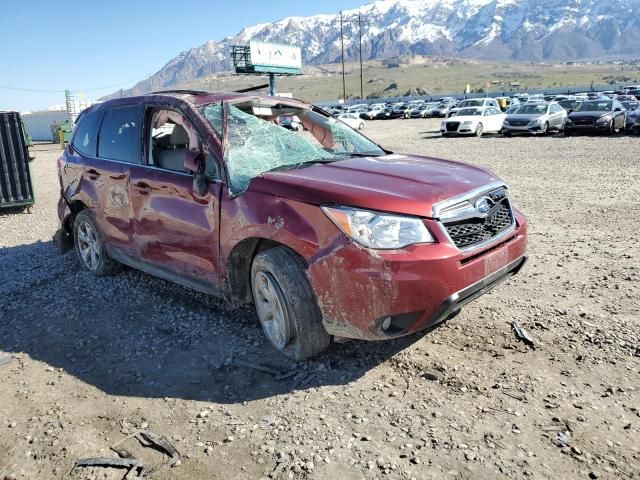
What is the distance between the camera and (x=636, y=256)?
5.74 metres

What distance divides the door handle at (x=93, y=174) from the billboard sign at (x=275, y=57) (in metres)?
55.7

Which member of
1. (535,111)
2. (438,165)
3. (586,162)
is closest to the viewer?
(438,165)

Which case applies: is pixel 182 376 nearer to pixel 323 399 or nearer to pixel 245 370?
pixel 245 370

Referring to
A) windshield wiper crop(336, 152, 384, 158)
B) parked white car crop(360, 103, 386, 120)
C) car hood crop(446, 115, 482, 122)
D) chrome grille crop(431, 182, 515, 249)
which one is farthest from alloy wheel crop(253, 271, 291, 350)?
parked white car crop(360, 103, 386, 120)

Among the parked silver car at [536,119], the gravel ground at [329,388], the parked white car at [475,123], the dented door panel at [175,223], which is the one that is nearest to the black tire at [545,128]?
the parked silver car at [536,119]

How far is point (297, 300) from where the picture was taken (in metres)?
3.46

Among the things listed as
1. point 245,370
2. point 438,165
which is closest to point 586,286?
point 438,165

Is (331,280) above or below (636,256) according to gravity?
above

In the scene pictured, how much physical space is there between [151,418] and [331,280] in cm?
134

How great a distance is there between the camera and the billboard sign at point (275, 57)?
58531mm

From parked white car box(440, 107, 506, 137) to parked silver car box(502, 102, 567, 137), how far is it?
1.72 meters

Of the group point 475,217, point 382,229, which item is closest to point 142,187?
point 382,229

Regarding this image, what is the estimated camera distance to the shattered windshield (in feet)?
13.0

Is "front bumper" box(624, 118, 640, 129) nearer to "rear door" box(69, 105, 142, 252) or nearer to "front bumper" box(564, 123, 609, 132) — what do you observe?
"front bumper" box(564, 123, 609, 132)
